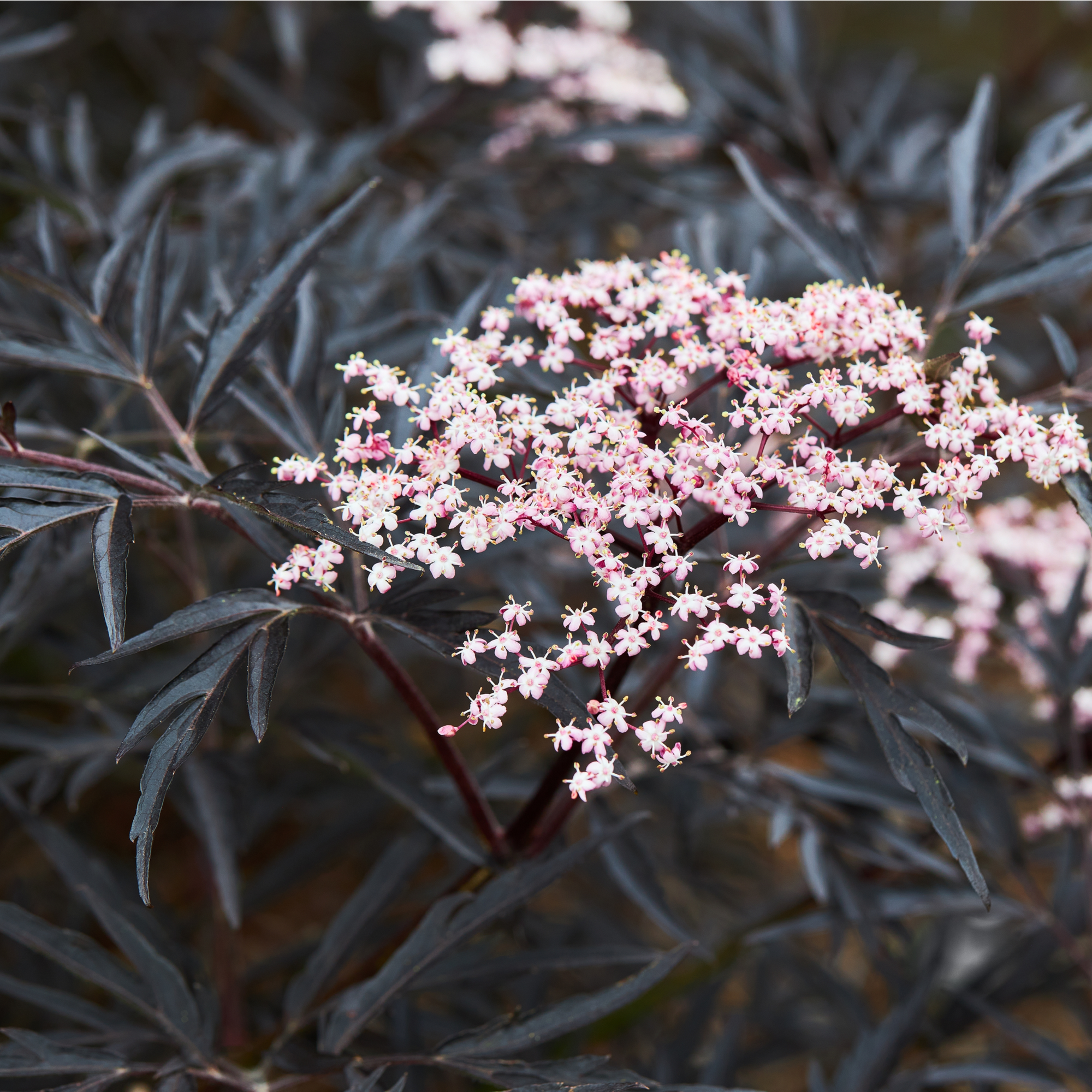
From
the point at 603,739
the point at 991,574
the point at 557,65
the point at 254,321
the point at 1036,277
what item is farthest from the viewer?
the point at 557,65

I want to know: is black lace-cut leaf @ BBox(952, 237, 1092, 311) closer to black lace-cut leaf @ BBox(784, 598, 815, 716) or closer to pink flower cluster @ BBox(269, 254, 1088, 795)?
pink flower cluster @ BBox(269, 254, 1088, 795)

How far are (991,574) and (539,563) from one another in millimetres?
496

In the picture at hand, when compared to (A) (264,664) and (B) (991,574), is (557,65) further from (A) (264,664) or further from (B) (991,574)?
(A) (264,664)

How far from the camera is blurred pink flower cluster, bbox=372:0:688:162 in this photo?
136cm

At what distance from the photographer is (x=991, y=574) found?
3.65 feet

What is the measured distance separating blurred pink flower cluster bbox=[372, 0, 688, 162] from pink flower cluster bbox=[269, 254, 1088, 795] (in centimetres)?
74

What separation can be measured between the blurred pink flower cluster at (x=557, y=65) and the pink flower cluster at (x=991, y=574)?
2.15 feet

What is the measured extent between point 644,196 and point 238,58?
0.87 m

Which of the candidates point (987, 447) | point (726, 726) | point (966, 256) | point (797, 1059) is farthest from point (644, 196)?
point (797, 1059)

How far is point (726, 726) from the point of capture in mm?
987

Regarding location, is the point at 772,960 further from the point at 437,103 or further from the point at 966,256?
the point at 437,103

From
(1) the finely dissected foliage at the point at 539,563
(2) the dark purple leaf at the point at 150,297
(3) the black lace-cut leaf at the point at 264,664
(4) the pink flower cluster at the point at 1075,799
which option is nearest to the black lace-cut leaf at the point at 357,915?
(1) the finely dissected foliage at the point at 539,563

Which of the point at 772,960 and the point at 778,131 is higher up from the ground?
the point at 778,131

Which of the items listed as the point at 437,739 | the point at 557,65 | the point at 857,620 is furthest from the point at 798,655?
the point at 557,65
